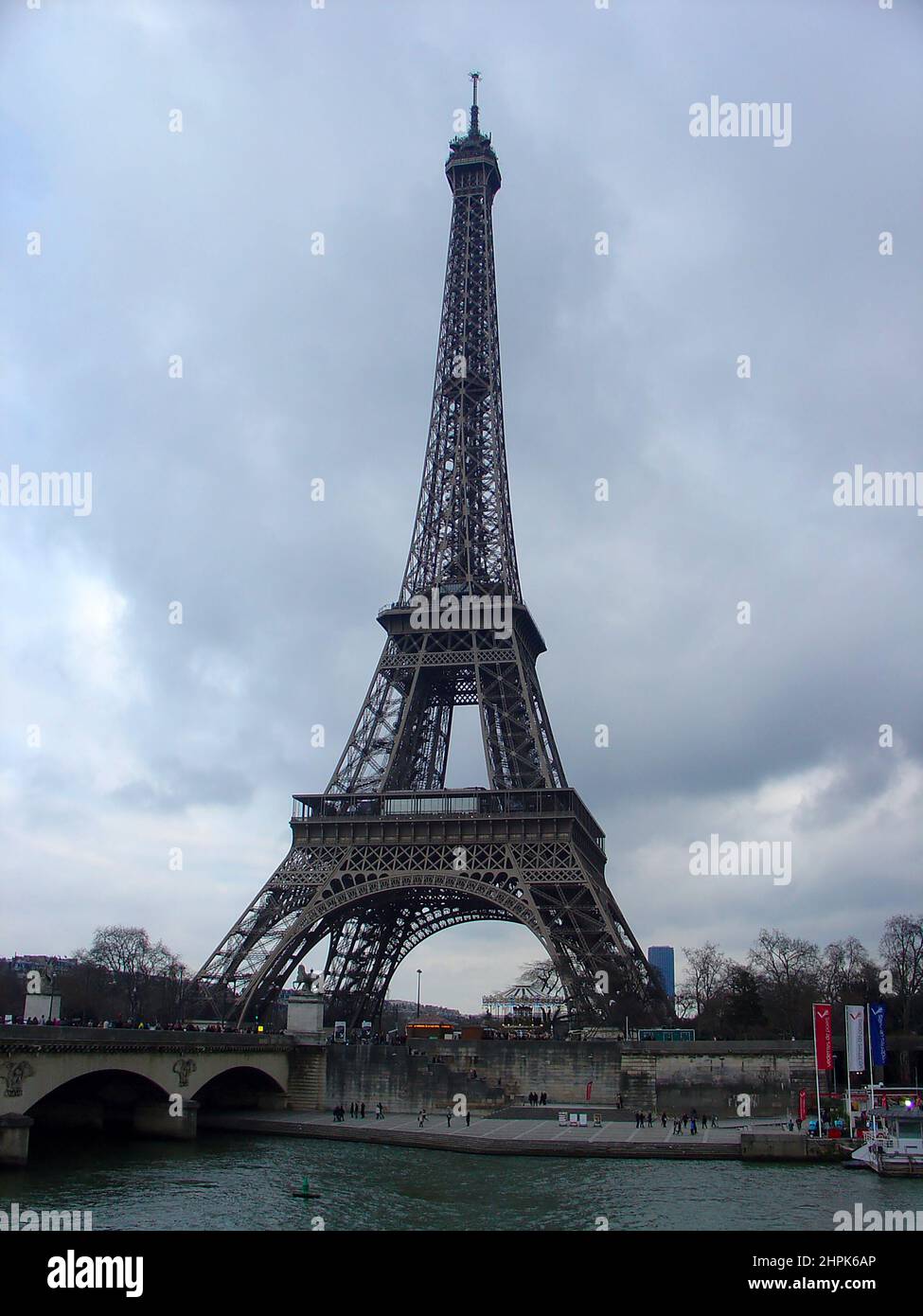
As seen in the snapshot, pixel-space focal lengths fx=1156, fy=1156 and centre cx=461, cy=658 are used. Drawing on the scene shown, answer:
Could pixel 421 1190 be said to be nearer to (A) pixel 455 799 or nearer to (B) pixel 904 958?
(A) pixel 455 799

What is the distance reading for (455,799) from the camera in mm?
62281

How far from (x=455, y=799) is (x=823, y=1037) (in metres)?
23.3

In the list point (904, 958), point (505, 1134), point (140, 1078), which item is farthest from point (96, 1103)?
point (904, 958)

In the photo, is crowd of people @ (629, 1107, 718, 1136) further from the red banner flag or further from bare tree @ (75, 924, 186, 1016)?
bare tree @ (75, 924, 186, 1016)

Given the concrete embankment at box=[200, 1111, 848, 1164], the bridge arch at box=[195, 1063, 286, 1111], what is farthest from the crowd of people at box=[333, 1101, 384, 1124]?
the bridge arch at box=[195, 1063, 286, 1111]

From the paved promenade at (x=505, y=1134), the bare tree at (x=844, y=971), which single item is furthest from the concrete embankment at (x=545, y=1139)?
the bare tree at (x=844, y=971)

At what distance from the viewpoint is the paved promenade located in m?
40.8

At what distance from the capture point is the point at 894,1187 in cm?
3403

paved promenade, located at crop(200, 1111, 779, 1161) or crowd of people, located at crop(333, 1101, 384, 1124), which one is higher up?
paved promenade, located at crop(200, 1111, 779, 1161)

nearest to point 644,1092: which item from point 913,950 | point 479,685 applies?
point 479,685

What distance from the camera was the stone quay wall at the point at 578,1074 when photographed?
5181 cm

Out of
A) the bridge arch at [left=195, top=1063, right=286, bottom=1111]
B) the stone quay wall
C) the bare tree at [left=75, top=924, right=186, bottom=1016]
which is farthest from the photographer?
the bare tree at [left=75, top=924, right=186, bottom=1016]

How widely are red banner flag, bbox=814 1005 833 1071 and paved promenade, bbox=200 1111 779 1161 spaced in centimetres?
330
